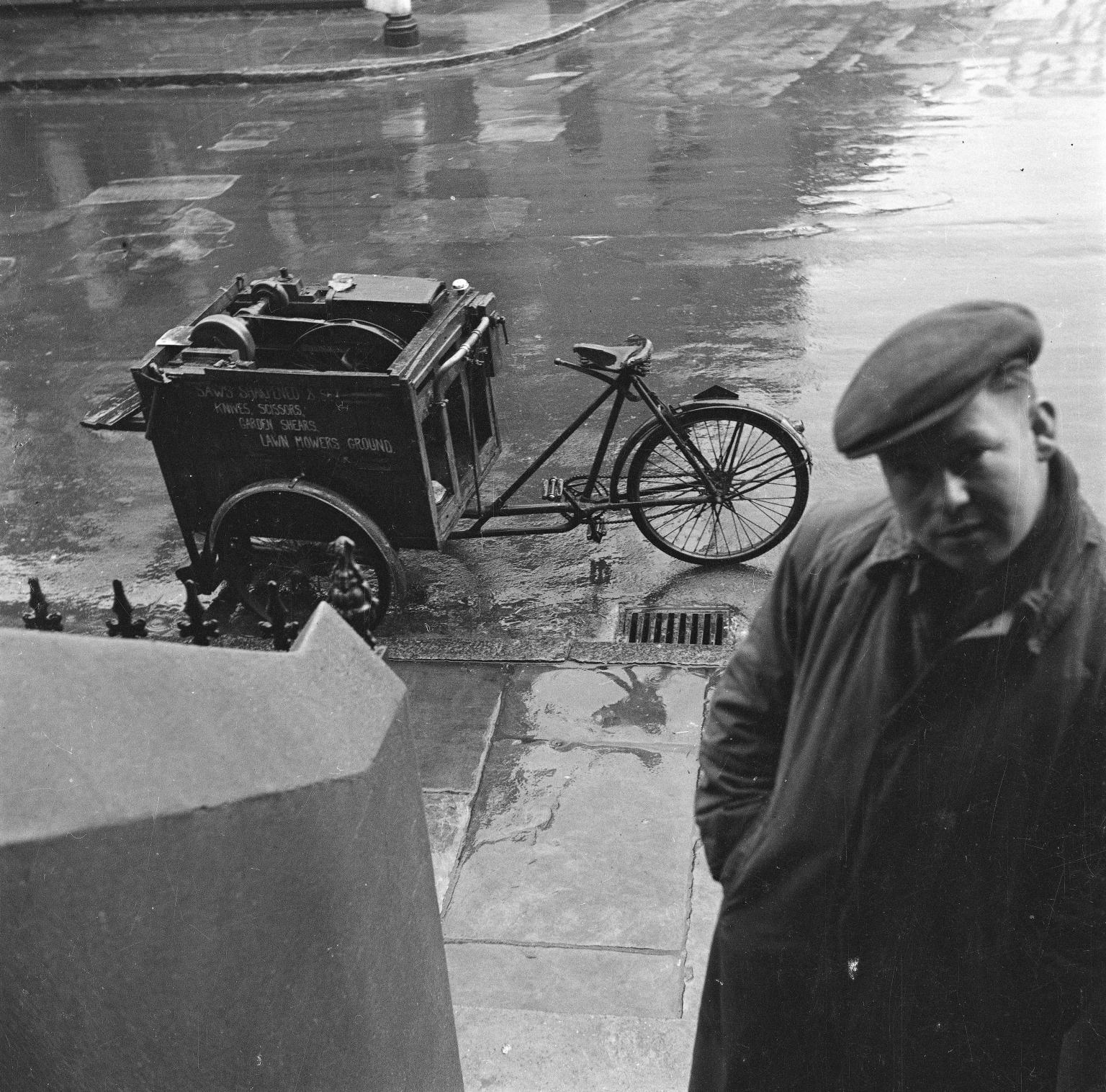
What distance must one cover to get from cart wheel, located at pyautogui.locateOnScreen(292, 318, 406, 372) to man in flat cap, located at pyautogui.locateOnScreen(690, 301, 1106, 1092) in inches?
166


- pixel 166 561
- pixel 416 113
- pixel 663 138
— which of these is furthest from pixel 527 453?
pixel 416 113

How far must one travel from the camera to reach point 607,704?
17.7 ft

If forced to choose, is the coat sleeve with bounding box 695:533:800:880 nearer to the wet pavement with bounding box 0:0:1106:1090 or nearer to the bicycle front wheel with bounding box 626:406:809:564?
the wet pavement with bounding box 0:0:1106:1090

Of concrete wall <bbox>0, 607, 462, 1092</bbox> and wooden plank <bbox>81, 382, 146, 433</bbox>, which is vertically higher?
concrete wall <bbox>0, 607, 462, 1092</bbox>

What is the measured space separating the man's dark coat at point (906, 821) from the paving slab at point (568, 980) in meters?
1.73

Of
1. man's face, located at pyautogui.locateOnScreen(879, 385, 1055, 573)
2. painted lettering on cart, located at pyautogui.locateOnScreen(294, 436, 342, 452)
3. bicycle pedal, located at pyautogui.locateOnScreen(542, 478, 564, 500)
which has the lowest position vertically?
bicycle pedal, located at pyautogui.locateOnScreen(542, 478, 564, 500)

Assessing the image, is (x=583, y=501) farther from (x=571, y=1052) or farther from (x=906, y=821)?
(x=906, y=821)

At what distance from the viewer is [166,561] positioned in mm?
6840

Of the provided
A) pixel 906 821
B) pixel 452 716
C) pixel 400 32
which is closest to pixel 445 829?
pixel 452 716

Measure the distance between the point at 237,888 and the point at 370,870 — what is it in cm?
36

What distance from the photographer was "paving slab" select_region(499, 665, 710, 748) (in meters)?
5.20

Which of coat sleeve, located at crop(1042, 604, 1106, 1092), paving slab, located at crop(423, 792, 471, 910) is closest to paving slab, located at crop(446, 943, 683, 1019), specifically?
paving slab, located at crop(423, 792, 471, 910)

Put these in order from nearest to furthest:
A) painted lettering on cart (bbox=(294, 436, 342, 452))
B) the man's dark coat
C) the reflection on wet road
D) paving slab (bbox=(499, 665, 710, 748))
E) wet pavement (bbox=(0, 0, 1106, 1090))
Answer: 1. the man's dark coat
2. wet pavement (bbox=(0, 0, 1106, 1090))
3. paving slab (bbox=(499, 665, 710, 748))
4. painted lettering on cart (bbox=(294, 436, 342, 452))
5. the reflection on wet road

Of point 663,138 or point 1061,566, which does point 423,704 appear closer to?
point 1061,566
